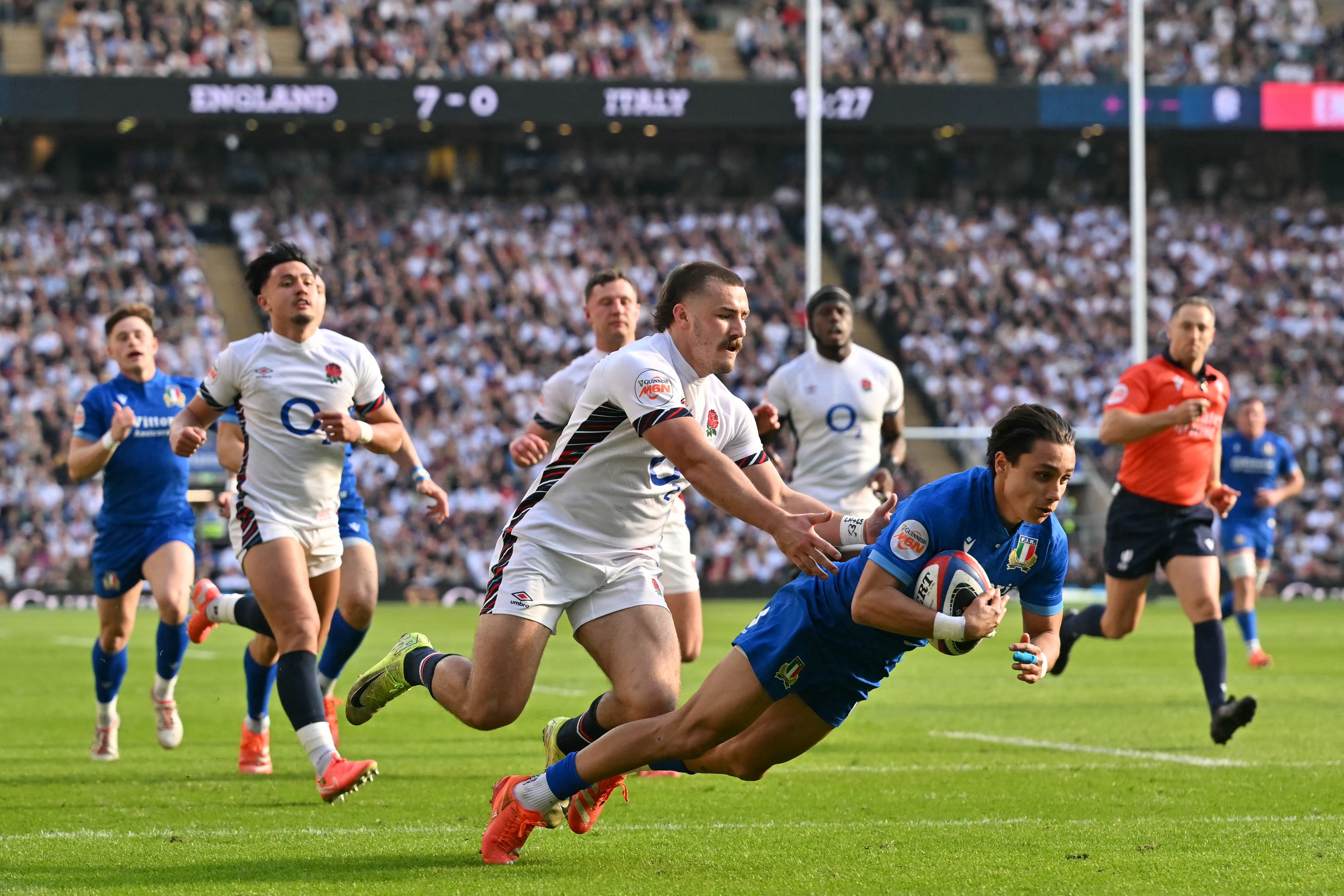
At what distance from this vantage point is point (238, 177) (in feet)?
125

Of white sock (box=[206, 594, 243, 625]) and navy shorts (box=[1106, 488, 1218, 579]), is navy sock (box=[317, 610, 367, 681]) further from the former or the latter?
navy shorts (box=[1106, 488, 1218, 579])

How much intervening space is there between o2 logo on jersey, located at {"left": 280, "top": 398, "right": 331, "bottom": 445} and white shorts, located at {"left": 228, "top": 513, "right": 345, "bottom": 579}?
1.41 feet

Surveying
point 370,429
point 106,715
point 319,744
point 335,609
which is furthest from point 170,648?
point 319,744

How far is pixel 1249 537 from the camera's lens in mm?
16781

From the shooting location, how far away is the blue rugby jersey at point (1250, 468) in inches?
673

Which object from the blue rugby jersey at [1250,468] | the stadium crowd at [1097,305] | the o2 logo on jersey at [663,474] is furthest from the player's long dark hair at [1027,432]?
the stadium crowd at [1097,305]

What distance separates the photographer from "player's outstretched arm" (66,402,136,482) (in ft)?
29.4

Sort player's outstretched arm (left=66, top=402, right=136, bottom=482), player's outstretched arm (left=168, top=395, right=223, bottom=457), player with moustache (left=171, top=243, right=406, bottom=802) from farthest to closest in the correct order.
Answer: player's outstretched arm (left=66, top=402, right=136, bottom=482) → player's outstretched arm (left=168, top=395, right=223, bottom=457) → player with moustache (left=171, top=243, right=406, bottom=802)

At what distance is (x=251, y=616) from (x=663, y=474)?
3.13 metres

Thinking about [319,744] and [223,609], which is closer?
[319,744]

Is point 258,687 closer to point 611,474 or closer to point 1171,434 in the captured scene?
point 611,474

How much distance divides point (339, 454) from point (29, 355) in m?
25.2

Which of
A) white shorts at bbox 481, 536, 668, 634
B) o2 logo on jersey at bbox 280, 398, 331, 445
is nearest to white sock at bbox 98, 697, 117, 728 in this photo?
o2 logo on jersey at bbox 280, 398, 331, 445

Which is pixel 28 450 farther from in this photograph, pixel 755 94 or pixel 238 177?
pixel 755 94
